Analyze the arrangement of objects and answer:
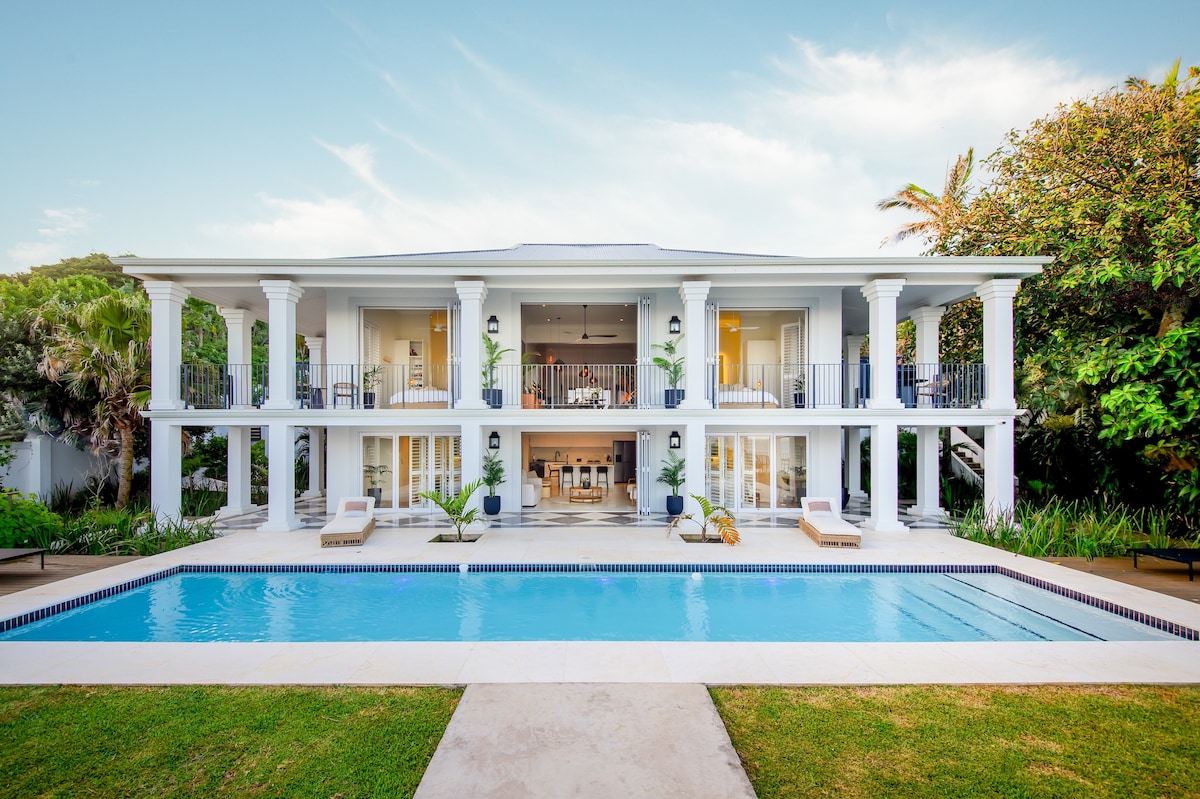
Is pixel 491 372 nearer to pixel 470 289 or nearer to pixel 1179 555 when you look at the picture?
pixel 470 289

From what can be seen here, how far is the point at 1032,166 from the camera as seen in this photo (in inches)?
471

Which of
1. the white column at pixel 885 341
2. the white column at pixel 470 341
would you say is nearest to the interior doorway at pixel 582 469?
the white column at pixel 470 341

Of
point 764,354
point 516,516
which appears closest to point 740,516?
point 764,354

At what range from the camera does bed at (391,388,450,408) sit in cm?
1259

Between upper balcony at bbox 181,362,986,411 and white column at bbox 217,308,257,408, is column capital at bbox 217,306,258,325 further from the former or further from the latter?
upper balcony at bbox 181,362,986,411

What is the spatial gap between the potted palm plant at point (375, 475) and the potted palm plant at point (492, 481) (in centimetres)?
252

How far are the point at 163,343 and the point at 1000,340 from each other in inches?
653

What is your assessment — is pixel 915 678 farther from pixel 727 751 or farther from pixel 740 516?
pixel 740 516

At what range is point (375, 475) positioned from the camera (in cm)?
1283

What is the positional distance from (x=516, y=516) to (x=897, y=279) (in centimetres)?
934

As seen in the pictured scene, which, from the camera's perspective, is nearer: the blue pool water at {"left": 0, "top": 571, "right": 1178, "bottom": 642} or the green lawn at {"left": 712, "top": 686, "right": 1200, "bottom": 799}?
the green lawn at {"left": 712, "top": 686, "right": 1200, "bottom": 799}

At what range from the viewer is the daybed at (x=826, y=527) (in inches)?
376

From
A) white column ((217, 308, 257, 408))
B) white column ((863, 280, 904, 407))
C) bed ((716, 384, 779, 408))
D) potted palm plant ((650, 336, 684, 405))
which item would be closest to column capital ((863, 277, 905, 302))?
white column ((863, 280, 904, 407))

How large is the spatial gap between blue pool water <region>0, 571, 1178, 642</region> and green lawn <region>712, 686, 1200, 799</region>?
5.84 feet
